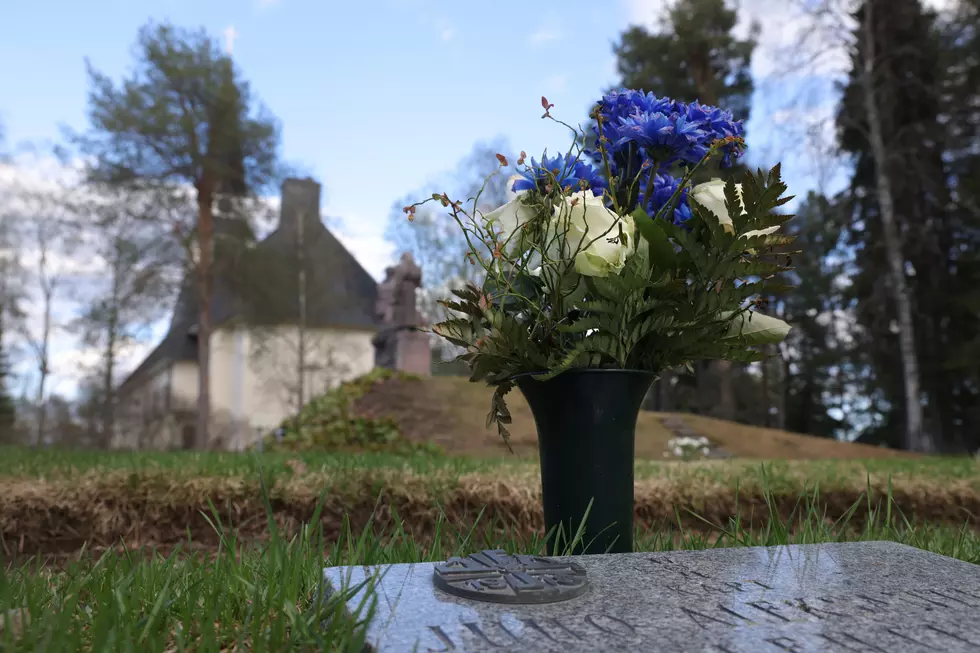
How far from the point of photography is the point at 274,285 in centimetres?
1825

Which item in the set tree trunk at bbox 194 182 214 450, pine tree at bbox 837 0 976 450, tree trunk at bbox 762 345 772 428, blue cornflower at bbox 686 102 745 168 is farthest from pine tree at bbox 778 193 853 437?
blue cornflower at bbox 686 102 745 168

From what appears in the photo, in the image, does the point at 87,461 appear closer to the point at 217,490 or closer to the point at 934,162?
the point at 217,490

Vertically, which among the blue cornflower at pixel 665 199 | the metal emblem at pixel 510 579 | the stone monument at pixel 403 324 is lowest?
the metal emblem at pixel 510 579

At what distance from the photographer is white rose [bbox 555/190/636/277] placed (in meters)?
1.78

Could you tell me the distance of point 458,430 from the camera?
33.0ft

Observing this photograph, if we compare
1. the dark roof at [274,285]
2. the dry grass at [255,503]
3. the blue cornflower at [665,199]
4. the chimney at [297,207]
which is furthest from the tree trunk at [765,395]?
the blue cornflower at [665,199]

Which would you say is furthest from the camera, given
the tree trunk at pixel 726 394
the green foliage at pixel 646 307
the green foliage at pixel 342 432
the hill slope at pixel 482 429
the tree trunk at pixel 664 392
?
the tree trunk at pixel 664 392

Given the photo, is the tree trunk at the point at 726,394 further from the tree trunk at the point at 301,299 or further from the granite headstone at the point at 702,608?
the granite headstone at the point at 702,608

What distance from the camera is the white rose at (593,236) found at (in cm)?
178

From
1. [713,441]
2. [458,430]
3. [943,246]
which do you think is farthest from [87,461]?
[943,246]

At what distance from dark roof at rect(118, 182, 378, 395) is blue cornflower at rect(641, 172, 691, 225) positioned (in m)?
15.9

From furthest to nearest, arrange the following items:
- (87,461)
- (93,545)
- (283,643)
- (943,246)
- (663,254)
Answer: (943,246) → (87,461) → (93,545) → (663,254) → (283,643)

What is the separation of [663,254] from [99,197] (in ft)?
59.0

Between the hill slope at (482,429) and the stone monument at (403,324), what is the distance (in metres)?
2.64
